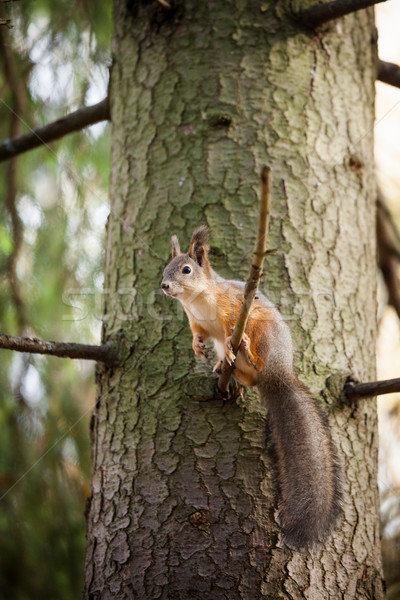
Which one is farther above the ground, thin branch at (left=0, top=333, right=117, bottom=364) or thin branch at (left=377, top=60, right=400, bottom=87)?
thin branch at (left=377, top=60, right=400, bottom=87)

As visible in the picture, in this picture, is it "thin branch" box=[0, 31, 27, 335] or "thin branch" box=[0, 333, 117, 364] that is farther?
"thin branch" box=[0, 31, 27, 335]

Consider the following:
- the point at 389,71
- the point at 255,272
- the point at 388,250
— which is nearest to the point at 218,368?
the point at 255,272

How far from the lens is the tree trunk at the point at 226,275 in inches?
49.1

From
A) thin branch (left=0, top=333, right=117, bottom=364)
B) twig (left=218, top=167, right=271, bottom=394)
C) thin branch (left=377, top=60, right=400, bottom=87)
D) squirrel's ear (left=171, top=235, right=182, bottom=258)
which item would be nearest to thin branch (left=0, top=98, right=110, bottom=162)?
squirrel's ear (left=171, top=235, right=182, bottom=258)

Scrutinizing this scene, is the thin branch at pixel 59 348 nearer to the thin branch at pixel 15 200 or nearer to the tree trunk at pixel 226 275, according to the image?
the tree trunk at pixel 226 275

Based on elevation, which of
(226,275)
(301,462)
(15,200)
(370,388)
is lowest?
(301,462)

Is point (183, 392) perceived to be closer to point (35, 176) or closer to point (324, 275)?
point (324, 275)

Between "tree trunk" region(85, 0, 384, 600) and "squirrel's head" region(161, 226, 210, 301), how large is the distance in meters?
0.05

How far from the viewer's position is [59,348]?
4.25 feet

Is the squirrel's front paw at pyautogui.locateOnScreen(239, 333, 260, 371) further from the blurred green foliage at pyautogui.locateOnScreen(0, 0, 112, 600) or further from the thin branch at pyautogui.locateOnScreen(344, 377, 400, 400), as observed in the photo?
the blurred green foliage at pyautogui.locateOnScreen(0, 0, 112, 600)

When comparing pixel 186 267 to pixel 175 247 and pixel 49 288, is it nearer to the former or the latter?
pixel 175 247

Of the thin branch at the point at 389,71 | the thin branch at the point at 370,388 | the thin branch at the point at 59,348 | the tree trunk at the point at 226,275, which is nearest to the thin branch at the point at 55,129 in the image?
the tree trunk at the point at 226,275

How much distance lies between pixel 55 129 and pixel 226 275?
78cm

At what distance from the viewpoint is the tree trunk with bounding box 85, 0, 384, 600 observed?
125 cm
